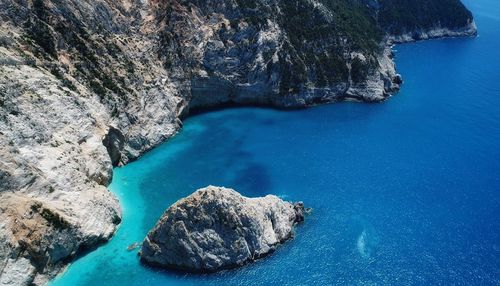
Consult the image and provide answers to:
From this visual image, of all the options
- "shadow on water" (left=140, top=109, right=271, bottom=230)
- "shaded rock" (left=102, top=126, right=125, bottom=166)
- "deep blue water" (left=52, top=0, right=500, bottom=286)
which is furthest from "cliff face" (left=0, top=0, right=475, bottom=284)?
"shadow on water" (left=140, top=109, right=271, bottom=230)

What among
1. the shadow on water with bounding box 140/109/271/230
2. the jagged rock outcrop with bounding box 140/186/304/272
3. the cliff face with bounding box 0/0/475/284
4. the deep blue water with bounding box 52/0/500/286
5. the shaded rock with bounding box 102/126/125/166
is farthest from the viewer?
the shaded rock with bounding box 102/126/125/166

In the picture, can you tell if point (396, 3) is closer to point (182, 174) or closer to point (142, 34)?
point (142, 34)

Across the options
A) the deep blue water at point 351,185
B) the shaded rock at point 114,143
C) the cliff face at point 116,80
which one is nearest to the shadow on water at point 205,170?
the deep blue water at point 351,185

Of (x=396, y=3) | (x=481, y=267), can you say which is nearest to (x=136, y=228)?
(x=481, y=267)

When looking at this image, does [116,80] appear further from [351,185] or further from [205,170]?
[351,185]

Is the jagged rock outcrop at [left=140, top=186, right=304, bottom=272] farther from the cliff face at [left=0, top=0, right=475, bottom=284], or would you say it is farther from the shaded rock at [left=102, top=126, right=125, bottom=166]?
the shaded rock at [left=102, top=126, right=125, bottom=166]

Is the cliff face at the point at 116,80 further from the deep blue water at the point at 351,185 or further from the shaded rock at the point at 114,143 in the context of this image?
the deep blue water at the point at 351,185
